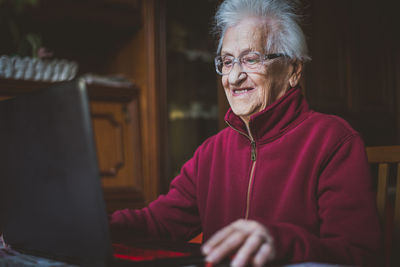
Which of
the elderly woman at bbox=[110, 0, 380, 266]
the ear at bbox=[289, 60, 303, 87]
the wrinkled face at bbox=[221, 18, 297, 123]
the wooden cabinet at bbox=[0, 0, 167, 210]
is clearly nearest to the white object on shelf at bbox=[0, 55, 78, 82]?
the wooden cabinet at bbox=[0, 0, 167, 210]

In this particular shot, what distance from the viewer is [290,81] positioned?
1.01 metres

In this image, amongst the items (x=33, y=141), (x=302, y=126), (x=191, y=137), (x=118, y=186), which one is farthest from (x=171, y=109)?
(x=33, y=141)

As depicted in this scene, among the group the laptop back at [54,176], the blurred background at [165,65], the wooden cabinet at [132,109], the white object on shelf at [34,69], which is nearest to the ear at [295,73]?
the laptop back at [54,176]

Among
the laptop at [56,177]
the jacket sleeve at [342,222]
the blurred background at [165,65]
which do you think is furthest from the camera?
the blurred background at [165,65]

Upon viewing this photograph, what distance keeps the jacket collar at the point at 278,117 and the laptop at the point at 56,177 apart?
483 millimetres

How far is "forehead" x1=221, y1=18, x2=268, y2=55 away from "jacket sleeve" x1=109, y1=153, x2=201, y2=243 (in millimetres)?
338

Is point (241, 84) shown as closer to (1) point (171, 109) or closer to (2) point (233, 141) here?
(2) point (233, 141)

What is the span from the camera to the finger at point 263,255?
50 cm

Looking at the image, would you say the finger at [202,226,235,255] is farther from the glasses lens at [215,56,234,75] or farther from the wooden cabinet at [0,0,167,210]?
the wooden cabinet at [0,0,167,210]

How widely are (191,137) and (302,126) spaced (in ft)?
4.74

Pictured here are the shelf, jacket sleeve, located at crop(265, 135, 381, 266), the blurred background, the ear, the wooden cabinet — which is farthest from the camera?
the wooden cabinet

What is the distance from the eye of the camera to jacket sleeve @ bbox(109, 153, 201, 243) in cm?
89

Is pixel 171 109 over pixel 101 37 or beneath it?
beneath

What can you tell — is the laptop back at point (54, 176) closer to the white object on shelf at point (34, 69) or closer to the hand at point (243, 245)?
the hand at point (243, 245)
